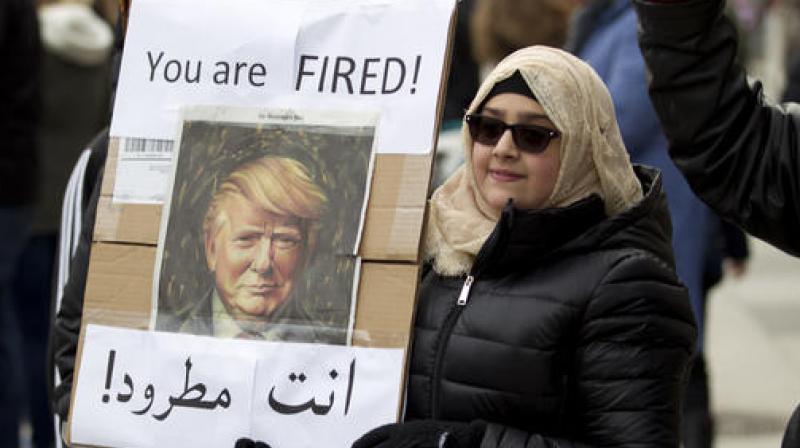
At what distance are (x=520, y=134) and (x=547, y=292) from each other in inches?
11.5

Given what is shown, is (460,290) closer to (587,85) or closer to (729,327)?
(587,85)

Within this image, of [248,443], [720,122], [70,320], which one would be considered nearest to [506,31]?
[70,320]

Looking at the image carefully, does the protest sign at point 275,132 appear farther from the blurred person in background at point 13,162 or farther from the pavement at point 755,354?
the pavement at point 755,354

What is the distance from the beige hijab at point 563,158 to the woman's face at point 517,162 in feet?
0.06

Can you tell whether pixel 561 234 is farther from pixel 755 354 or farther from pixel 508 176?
pixel 755 354

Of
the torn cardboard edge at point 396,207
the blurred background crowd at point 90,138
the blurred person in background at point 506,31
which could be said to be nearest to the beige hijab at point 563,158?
the torn cardboard edge at point 396,207

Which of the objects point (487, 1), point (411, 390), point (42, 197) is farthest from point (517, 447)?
point (42, 197)

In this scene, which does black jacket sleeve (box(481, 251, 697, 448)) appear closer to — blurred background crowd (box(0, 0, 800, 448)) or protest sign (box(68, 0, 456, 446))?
protest sign (box(68, 0, 456, 446))

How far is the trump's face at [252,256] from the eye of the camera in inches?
128

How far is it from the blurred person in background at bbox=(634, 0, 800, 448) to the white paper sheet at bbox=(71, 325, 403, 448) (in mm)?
678

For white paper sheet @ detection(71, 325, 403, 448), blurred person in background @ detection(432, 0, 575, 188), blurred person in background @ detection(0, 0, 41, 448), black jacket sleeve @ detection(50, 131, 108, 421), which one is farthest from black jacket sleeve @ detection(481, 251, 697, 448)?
blurred person in background @ detection(0, 0, 41, 448)

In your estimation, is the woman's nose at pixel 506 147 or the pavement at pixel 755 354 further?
the pavement at pixel 755 354

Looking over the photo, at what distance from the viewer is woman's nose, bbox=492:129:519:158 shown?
3.22 metres

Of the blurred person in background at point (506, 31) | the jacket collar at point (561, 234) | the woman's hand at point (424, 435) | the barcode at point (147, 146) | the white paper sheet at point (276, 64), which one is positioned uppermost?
the blurred person in background at point (506, 31)
